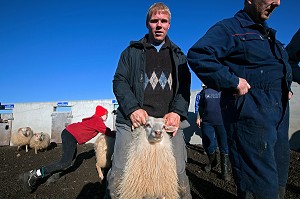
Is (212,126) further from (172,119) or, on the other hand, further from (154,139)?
(154,139)

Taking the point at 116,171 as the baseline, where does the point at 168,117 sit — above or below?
above

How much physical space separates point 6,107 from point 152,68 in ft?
47.1

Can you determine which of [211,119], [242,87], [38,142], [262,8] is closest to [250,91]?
[242,87]

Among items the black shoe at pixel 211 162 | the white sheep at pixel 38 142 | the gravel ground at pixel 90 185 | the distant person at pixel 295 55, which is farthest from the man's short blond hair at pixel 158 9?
the white sheep at pixel 38 142

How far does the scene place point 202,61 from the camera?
5.91ft

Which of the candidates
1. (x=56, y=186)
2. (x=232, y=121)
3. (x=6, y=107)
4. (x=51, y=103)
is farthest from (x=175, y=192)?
(x=6, y=107)

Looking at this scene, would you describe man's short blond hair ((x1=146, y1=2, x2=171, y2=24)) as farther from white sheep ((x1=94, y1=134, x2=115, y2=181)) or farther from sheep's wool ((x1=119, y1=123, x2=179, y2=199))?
→ white sheep ((x1=94, y1=134, x2=115, y2=181))

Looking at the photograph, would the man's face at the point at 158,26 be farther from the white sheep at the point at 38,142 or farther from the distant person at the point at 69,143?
the white sheep at the point at 38,142

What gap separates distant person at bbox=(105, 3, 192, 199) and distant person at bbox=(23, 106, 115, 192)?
8.81 feet

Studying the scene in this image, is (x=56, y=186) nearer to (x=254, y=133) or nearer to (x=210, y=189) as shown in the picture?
(x=210, y=189)

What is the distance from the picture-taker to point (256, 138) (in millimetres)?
1745

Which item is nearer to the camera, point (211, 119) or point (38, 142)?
point (211, 119)

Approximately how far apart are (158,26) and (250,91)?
3.85ft

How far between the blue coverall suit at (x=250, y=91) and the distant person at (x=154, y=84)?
28.9 inches
